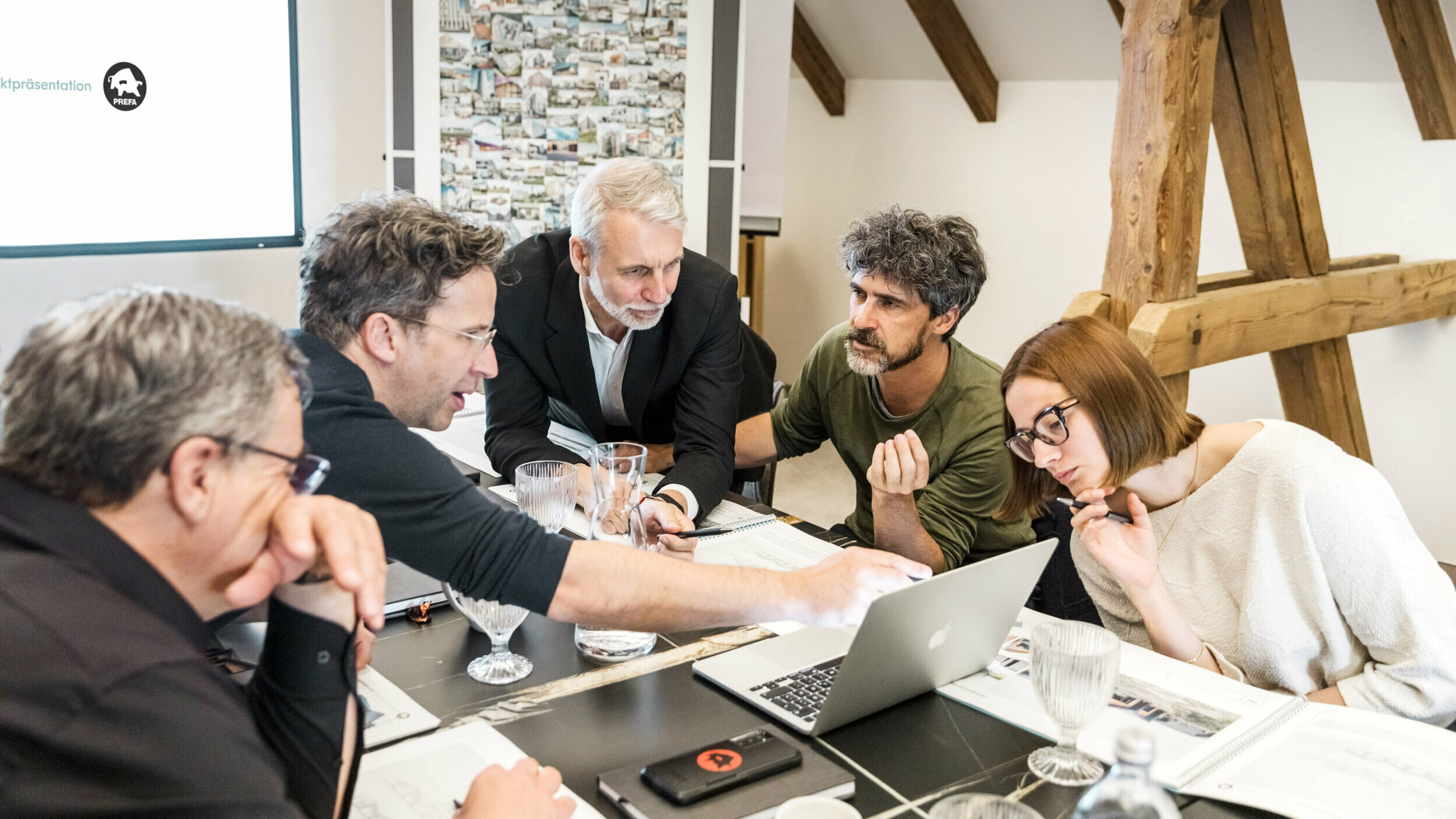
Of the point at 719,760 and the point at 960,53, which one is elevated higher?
the point at 960,53

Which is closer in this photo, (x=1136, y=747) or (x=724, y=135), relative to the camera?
(x=1136, y=747)

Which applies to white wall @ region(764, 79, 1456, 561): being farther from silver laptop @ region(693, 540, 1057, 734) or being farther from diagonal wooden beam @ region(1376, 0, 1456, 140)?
silver laptop @ region(693, 540, 1057, 734)

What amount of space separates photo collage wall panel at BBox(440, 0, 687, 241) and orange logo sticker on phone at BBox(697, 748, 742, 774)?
9.83ft

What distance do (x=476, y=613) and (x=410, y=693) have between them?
139 millimetres

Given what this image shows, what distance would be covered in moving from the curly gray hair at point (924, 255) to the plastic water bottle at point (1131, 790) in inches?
63.2

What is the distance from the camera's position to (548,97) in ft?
13.1

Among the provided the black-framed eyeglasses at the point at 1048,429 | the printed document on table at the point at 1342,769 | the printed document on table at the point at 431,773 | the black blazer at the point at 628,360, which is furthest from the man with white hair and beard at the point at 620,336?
the printed document on table at the point at 1342,769

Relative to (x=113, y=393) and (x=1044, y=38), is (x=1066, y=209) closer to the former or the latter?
(x=1044, y=38)

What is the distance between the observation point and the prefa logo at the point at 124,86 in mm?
3385

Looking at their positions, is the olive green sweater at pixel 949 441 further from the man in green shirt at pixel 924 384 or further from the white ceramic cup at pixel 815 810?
the white ceramic cup at pixel 815 810

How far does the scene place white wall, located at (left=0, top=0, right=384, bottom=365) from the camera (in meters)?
3.67

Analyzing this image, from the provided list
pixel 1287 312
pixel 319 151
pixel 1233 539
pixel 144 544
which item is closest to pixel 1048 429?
pixel 1233 539

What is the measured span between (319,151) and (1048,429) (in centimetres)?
291

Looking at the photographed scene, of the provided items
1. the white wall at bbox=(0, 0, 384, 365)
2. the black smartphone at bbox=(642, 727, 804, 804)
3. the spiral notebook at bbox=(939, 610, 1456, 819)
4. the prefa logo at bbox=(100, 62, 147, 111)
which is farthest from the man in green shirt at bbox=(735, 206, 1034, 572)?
the prefa logo at bbox=(100, 62, 147, 111)
